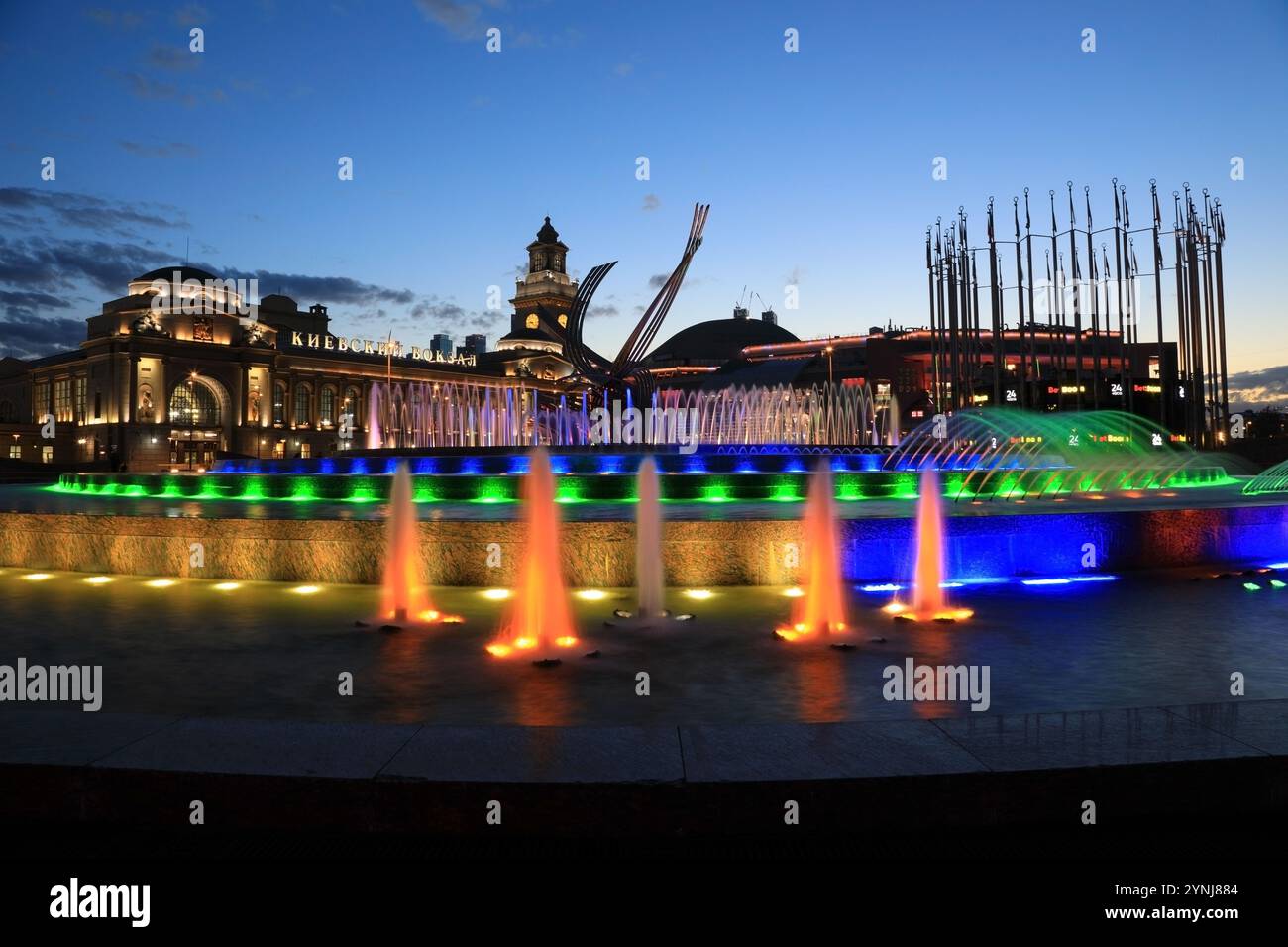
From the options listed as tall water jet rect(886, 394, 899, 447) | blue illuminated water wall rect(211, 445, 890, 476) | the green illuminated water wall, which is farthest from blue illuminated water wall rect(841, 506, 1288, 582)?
tall water jet rect(886, 394, 899, 447)

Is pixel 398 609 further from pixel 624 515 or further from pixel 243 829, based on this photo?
pixel 243 829

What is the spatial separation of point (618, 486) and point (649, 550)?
5.29 m

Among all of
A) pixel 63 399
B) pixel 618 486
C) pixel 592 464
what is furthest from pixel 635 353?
pixel 63 399

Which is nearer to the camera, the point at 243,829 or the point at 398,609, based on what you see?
the point at 243,829

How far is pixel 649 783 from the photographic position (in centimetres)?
317

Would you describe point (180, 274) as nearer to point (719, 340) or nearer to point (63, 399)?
point (63, 399)

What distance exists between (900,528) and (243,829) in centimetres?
679

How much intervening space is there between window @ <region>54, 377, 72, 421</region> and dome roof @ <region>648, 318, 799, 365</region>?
6324cm

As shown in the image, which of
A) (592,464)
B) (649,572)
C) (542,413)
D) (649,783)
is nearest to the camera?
(649,783)

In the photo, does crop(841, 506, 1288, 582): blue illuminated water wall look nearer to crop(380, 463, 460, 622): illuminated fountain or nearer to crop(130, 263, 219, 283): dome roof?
crop(380, 463, 460, 622): illuminated fountain

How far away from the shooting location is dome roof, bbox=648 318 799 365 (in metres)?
114
